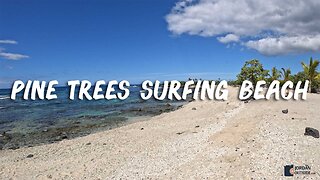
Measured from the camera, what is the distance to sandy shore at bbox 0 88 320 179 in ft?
46.6

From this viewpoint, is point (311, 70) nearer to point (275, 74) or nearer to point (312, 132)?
point (275, 74)

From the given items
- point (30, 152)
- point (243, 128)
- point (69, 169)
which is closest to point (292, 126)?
point (243, 128)

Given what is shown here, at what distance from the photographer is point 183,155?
17.3 metres

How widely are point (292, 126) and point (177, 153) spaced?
913 cm

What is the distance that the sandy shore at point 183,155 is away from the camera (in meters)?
14.2

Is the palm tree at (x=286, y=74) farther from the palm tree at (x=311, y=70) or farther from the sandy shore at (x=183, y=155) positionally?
the sandy shore at (x=183, y=155)

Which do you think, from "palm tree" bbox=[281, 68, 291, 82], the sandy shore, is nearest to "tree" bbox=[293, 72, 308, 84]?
"palm tree" bbox=[281, 68, 291, 82]

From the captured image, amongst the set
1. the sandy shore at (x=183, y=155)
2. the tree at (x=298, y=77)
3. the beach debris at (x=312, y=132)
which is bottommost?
the sandy shore at (x=183, y=155)

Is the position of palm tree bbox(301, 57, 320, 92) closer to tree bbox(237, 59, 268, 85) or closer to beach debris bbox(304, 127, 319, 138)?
tree bbox(237, 59, 268, 85)

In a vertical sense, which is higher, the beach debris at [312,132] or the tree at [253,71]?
the tree at [253,71]

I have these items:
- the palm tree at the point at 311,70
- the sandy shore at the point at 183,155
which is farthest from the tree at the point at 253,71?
the sandy shore at the point at 183,155

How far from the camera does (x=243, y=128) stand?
21984 mm

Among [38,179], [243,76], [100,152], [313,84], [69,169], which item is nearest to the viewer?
[38,179]

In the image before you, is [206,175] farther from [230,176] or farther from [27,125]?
[27,125]
